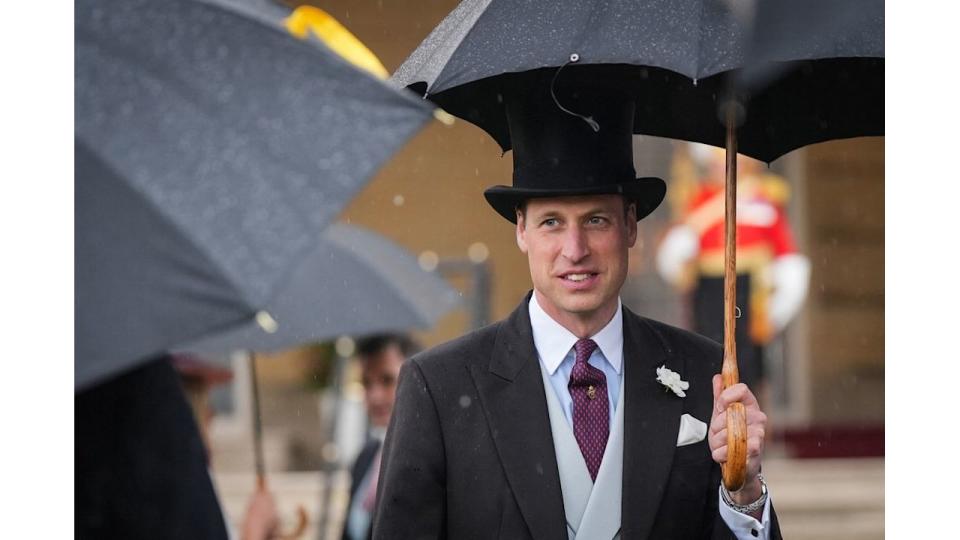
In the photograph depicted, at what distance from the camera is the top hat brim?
370cm

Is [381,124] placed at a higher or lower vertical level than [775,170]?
lower

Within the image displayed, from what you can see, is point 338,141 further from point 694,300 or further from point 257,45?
point 694,300

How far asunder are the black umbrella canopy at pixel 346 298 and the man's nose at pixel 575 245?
1.53 metres

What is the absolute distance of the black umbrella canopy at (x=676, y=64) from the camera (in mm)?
3424

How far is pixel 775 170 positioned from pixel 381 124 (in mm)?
10092

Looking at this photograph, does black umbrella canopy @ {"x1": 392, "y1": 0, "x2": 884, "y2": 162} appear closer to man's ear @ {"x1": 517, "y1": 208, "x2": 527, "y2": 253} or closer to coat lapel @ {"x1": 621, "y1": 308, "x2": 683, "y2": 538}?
man's ear @ {"x1": 517, "y1": 208, "x2": 527, "y2": 253}

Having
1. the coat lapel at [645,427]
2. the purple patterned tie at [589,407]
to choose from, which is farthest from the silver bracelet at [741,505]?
the purple patterned tie at [589,407]

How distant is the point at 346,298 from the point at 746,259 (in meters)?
5.08

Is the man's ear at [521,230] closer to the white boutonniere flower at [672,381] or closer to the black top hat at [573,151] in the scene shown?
the black top hat at [573,151]

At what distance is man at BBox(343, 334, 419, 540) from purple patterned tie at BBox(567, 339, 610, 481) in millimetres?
2675

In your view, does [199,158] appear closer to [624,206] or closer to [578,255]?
[578,255]
